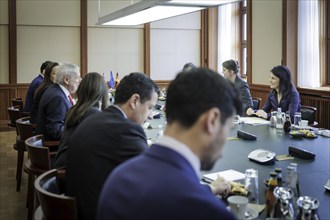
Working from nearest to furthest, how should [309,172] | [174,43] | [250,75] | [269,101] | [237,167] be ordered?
[309,172], [237,167], [269,101], [250,75], [174,43]

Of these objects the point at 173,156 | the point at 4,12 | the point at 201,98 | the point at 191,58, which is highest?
the point at 4,12

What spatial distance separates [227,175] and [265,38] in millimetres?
5419

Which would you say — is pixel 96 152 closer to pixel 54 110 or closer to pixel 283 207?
pixel 283 207

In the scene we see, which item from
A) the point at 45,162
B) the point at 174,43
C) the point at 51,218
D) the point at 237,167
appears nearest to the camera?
the point at 51,218

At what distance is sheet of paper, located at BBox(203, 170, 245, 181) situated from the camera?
6.88 ft

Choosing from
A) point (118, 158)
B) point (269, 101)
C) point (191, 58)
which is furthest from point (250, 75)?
point (118, 158)

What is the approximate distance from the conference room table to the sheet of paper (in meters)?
0.06

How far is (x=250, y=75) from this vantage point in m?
7.62

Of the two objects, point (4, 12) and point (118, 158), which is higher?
point (4, 12)

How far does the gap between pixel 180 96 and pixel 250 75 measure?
22.2ft

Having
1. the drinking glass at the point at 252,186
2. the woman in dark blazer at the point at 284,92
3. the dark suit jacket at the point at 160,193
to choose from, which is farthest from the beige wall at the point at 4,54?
the dark suit jacket at the point at 160,193

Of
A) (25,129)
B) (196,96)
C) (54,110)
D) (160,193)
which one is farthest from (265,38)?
(160,193)

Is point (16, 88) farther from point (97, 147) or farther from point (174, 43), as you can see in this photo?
point (97, 147)

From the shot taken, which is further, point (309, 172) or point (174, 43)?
point (174, 43)
